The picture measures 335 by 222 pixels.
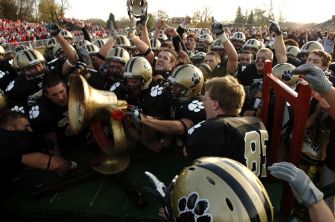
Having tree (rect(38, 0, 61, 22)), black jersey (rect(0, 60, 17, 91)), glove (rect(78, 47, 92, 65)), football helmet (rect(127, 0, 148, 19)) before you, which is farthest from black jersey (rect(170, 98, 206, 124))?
tree (rect(38, 0, 61, 22))

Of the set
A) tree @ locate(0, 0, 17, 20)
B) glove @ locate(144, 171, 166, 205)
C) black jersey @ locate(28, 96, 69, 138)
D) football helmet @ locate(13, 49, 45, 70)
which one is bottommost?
black jersey @ locate(28, 96, 69, 138)

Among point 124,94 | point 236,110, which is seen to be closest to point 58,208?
point 124,94

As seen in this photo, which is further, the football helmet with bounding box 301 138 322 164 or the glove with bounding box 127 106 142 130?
the glove with bounding box 127 106 142 130

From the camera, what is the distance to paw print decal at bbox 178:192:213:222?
1.88 metres

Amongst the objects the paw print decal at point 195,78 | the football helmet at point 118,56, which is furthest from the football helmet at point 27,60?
the paw print decal at point 195,78

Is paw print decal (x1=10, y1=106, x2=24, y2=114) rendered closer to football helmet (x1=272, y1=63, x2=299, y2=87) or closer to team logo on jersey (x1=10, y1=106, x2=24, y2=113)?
team logo on jersey (x1=10, y1=106, x2=24, y2=113)

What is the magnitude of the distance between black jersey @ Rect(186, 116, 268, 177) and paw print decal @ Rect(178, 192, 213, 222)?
0.75 meters

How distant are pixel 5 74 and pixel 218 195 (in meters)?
6.06

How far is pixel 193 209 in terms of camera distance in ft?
6.30

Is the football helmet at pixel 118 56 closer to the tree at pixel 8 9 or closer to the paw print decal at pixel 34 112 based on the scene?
the paw print decal at pixel 34 112

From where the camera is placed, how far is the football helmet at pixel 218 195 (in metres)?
1.84

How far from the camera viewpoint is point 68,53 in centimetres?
591

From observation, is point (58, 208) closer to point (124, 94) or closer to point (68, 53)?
point (124, 94)

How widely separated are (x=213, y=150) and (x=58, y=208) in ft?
6.97
